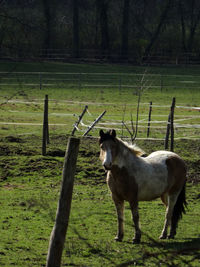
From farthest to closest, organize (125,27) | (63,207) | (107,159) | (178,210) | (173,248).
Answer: (125,27)
(178,210)
(173,248)
(107,159)
(63,207)

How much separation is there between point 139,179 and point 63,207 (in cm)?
285

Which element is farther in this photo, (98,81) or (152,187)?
(98,81)

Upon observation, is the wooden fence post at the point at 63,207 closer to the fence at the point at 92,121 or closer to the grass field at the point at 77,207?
the grass field at the point at 77,207

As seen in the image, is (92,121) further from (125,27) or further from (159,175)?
(125,27)

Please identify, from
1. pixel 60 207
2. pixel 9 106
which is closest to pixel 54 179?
pixel 60 207

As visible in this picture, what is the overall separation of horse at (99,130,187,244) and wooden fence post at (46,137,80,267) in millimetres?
2030

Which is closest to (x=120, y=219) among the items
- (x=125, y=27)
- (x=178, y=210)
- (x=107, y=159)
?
(x=178, y=210)

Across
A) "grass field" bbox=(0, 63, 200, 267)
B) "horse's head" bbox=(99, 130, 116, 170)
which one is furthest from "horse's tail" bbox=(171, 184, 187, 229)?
"horse's head" bbox=(99, 130, 116, 170)

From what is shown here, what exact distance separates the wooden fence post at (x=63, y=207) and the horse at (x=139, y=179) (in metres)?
2.03

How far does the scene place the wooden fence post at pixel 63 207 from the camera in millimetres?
5398

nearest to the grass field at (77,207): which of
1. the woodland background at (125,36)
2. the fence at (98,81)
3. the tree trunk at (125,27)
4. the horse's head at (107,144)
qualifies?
the horse's head at (107,144)

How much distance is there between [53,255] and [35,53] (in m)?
3.10

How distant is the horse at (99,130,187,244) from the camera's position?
7.86m

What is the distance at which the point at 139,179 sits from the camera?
809 centimetres
